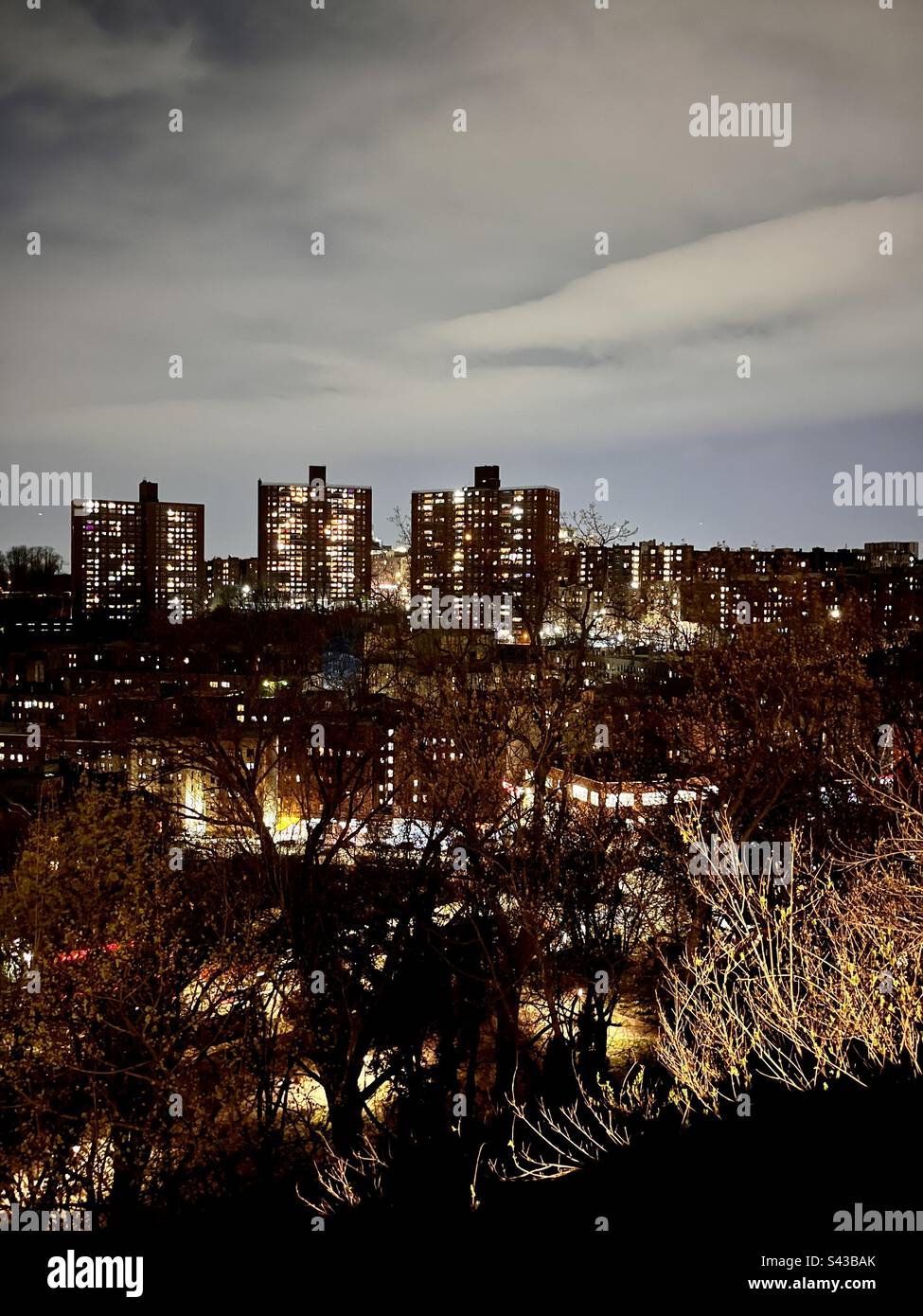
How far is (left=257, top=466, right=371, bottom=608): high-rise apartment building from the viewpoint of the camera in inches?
3627

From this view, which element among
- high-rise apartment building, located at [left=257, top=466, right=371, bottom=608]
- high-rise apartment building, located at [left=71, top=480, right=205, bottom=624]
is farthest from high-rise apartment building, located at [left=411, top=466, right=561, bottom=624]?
high-rise apartment building, located at [left=71, top=480, right=205, bottom=624]

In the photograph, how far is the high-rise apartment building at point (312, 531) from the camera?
9212 centimetres

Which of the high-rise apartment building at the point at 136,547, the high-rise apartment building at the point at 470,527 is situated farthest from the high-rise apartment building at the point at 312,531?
the high-rise apartment building at the point at 470,527

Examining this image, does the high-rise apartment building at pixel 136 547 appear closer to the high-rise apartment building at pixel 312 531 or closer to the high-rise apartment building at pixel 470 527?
the high-rise apartment building at pixel 312 531

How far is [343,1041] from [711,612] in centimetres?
3140

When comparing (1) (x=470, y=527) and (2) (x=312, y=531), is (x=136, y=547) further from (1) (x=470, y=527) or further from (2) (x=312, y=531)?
(1) (x=470, y=527)

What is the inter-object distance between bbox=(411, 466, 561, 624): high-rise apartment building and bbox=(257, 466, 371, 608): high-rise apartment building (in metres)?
27.2

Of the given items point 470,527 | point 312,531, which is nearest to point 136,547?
point 312,531

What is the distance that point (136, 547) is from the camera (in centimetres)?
10056

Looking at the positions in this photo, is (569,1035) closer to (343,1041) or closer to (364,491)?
(343,1041)

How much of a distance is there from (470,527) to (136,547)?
190 feet

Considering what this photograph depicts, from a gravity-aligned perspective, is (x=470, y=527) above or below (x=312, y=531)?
below

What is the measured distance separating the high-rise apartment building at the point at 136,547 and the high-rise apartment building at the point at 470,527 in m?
43.1
